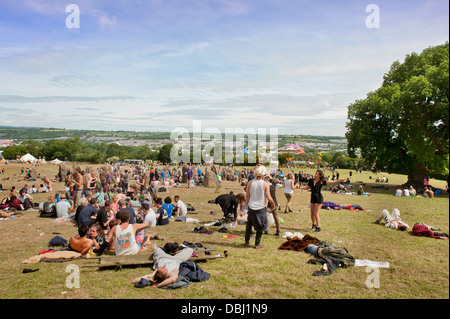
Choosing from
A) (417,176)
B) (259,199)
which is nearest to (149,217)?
(259,199)

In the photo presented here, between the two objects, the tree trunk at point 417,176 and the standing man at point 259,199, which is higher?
the standing man at point 259,199

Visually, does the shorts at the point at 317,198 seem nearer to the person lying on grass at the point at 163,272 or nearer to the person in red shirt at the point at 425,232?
the person in red shirt at the point at 425,232

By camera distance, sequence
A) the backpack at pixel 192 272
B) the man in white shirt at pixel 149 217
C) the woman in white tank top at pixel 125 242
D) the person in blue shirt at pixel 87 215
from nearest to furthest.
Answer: the backpack at pixel 192 272 < the woman in white tank top at pixel 125 242 < the person in blue shirt at pixel 87 215 < the man in white shirt at pixel 149 217

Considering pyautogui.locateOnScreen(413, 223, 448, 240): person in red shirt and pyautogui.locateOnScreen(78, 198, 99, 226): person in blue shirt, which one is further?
pyautogui.locateOnScreen(78, 198, 99, 226): person in blue shirt

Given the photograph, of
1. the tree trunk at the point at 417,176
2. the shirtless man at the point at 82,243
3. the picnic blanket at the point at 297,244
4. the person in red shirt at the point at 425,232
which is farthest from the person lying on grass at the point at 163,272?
the tree trunk at the point at 417,176

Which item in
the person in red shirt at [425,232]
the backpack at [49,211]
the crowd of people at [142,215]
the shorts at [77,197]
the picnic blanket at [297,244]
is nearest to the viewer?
the crowd of people at [142,215]

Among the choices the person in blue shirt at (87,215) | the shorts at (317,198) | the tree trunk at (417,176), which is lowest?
the tree trunk at (417,176)

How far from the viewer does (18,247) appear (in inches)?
331

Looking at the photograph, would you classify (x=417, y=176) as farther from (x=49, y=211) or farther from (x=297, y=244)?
(x=49, y=211)

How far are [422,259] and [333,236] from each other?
8.77 feet

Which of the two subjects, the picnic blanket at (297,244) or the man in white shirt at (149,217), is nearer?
the picnic blanket at (297,244)

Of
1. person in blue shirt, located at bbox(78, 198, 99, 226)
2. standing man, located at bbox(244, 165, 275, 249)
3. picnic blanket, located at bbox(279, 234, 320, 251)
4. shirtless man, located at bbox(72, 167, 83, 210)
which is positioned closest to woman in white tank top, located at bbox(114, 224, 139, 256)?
person in blue shirt, located at bbox(78, 198, 99, 226)

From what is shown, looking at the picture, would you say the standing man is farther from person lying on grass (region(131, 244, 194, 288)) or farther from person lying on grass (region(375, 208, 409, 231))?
person lying on grass (region(375, 208, 409, 231))
